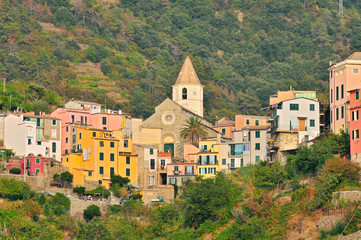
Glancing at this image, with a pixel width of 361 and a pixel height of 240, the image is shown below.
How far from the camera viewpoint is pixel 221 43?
18012 centimetres

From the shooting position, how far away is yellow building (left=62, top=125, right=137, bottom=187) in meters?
91.4

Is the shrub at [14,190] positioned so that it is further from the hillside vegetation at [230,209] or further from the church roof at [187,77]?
the church roof at [187,77]

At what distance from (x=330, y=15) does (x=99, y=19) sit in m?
46.2

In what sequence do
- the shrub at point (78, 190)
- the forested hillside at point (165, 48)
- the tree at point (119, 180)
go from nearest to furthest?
1. the shrub at point (78, 190)
2. the tree at point (119, 180)
3. the forested hillside at point (165, 48)

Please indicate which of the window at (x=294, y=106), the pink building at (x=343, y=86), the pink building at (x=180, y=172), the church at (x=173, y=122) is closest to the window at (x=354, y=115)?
the pink building at (x=343, y=86)

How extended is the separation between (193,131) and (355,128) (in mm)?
35435

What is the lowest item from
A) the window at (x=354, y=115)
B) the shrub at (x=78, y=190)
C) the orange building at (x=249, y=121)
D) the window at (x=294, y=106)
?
the shrub at (x=78, y=190)

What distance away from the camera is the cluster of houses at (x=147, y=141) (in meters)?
82.1

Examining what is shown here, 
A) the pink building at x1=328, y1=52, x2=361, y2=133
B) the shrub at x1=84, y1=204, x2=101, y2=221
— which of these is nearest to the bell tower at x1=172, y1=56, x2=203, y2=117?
the shrub at x1=84, y1=204, x2=101, y2=221

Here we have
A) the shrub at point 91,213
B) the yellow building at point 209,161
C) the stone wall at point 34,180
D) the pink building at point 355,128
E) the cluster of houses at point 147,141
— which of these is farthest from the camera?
the yellow building at point 209,161

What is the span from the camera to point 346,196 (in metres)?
63.4

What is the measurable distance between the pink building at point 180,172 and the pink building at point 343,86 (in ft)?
69.7

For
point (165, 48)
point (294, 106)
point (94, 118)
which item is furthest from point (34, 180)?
point (165, 48)

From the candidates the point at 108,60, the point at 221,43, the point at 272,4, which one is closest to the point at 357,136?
the point at 108,60
